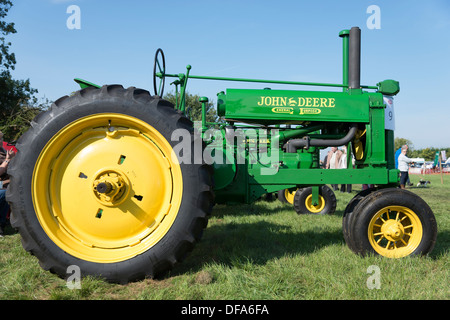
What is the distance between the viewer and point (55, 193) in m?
2.50

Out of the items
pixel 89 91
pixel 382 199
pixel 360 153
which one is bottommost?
pixel 382 199

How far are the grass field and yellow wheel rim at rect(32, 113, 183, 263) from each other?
33 centimetres

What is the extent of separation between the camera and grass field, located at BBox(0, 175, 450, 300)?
2.21 m

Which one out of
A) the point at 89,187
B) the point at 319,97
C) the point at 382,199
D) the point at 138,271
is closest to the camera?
the point at 138,271

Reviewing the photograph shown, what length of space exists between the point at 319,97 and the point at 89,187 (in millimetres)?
2284

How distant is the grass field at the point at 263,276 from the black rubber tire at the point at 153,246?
0.13 m

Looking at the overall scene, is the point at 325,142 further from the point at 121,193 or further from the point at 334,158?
the point at 334,158

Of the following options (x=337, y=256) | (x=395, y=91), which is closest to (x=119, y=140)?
(x=337, y=256)

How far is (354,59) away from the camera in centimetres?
350

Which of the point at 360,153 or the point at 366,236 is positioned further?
the point at 360,153

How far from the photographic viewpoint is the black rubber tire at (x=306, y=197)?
6004mm

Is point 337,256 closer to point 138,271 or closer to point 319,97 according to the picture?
point 319,97
